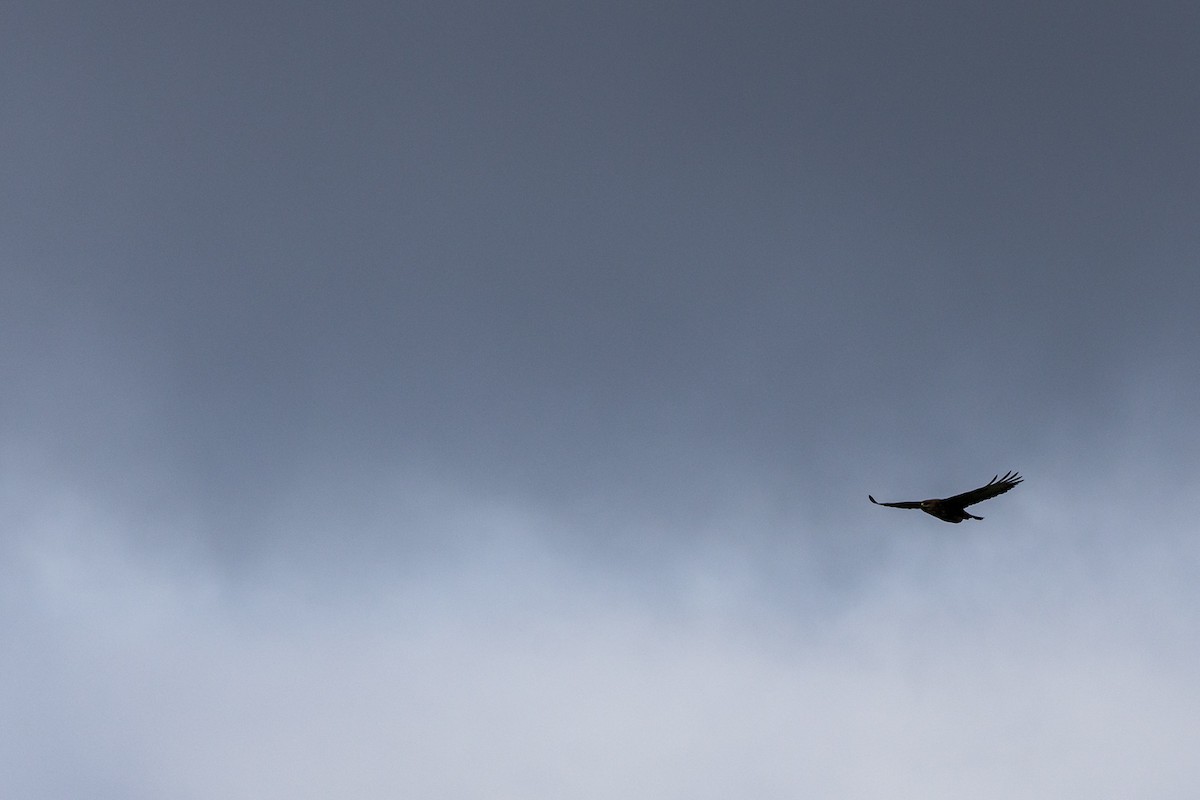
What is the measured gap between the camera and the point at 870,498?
A: 38031mm

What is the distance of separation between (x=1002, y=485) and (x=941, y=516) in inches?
153

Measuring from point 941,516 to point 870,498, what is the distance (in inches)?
352

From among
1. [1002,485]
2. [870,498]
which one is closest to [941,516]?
[1002,485]

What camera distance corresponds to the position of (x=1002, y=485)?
43219mm

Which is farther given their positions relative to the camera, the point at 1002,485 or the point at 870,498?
the point at 1002,485

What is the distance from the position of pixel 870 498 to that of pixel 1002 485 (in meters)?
11.1

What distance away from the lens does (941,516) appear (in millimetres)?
43906

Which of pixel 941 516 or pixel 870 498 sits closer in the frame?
pixel 870 498

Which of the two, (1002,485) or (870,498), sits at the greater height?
(1002,485)

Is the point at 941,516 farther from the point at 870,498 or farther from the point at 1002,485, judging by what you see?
the point at 870,498
